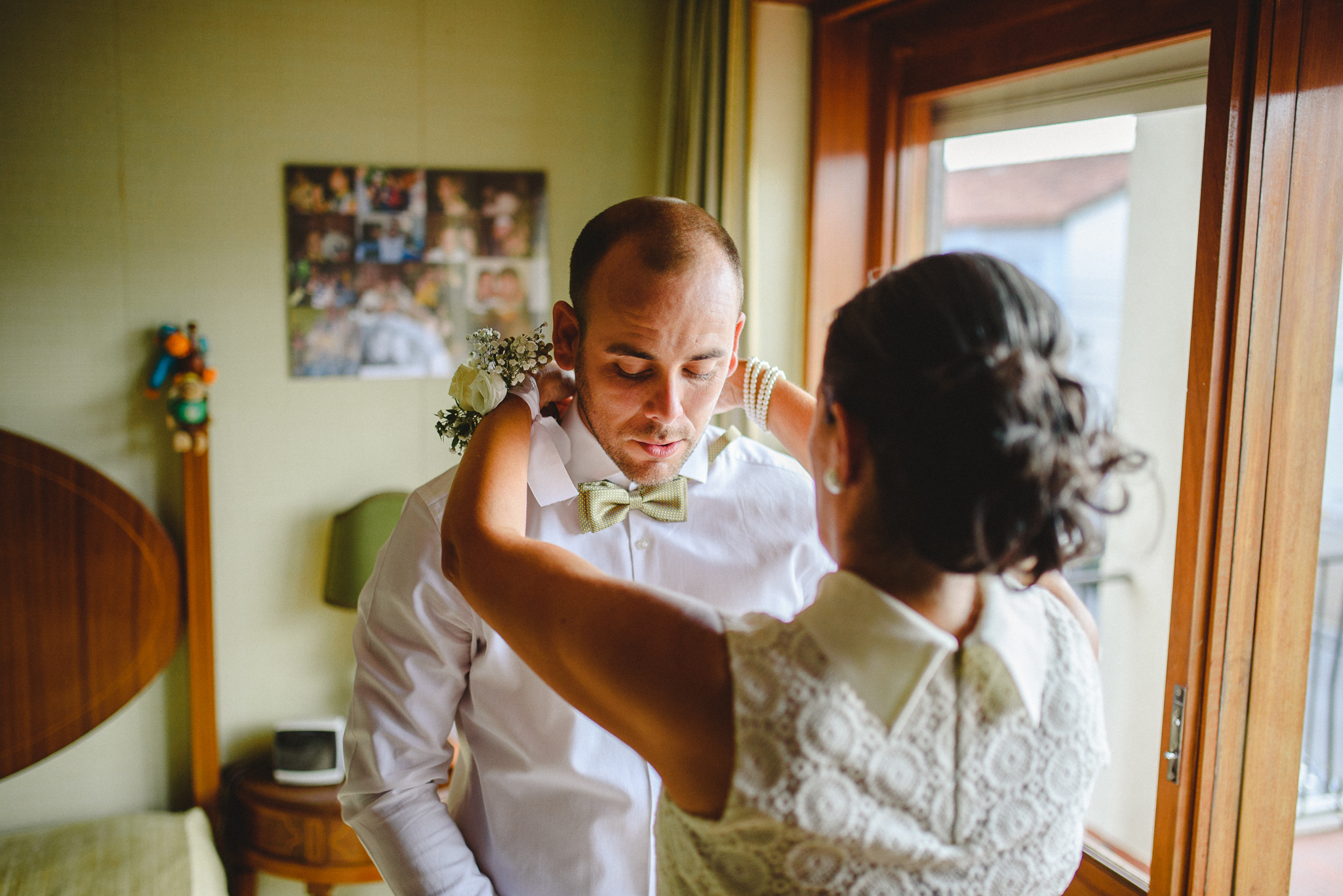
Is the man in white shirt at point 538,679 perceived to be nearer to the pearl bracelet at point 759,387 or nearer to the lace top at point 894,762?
the pearl bracelet at point 759,387

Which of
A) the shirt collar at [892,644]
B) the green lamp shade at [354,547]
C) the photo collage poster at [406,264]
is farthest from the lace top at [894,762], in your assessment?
the photo collage poster at [406,264]

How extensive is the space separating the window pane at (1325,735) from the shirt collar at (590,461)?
105cm

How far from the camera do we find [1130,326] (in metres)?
2.07

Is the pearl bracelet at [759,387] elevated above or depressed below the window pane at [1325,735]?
above

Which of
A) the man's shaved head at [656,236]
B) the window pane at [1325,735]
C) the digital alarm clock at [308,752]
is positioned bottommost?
the digital alarm clock at [308,752]

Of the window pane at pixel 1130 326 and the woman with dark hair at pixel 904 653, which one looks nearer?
the woman with dark hair at pixel 904 653

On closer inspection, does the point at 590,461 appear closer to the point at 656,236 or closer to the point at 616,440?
the point at 616,440

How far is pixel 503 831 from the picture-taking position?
4.54 ft

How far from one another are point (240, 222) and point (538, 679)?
6.79 ft

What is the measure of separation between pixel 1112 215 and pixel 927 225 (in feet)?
2.27

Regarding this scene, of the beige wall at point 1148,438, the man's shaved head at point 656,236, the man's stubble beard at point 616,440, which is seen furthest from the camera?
the beige wall at point 1148,438

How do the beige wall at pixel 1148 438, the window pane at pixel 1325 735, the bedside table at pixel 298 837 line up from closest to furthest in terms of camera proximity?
the window pane at pixel 1325 735 < the beige wall at pixel 1148 438 < the bedside table at pixel 298 837

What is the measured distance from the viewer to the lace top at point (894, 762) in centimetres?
76

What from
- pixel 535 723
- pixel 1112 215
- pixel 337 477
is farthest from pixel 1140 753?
pixel 337 477
